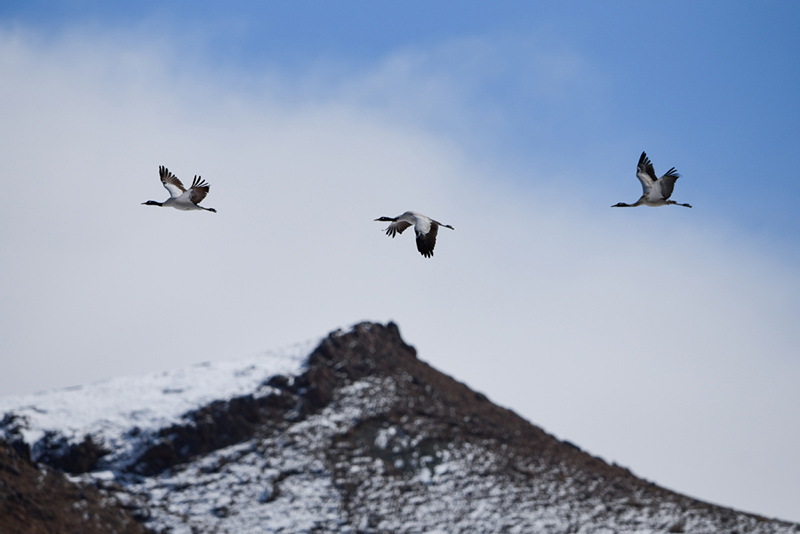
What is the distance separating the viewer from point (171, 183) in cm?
3272

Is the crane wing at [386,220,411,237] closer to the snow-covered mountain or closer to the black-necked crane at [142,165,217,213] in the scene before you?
the black-necked crane at [142,165,217,213]

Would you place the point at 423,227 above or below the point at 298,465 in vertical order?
above

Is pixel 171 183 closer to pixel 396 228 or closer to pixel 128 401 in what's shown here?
pixel 396 228

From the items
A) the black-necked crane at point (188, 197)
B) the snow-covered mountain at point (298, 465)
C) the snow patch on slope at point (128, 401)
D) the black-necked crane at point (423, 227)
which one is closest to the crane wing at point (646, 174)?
the black-necked crane at point (423, 227)

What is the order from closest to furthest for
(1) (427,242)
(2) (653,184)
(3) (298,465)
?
(1) (427,242) < (2) (653,184) < (3) (298,465)

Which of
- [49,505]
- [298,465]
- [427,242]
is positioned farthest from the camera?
[298,465]

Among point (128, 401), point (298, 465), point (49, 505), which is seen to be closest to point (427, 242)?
point (49, 505)

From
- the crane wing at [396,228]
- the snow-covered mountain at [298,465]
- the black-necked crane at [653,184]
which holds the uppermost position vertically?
the black-necked crane at [653,184]

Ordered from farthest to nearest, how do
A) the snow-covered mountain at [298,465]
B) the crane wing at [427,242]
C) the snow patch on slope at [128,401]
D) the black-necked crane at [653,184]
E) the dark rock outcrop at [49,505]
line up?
the snow patch on slope at [128,401] → the snow-covered mountain at [298,465] → the dark rock outcrop at [49,505] → the black-necked crane at [653,184] → the crane wing at [427,242]

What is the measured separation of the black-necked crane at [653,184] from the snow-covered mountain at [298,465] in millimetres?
39894

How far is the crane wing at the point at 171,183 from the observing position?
105 ft

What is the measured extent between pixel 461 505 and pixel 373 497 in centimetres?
564

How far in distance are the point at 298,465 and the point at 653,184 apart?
4686 centimetres

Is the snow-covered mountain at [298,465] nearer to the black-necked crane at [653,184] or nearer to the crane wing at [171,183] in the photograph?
the crane wing at [171,183]
